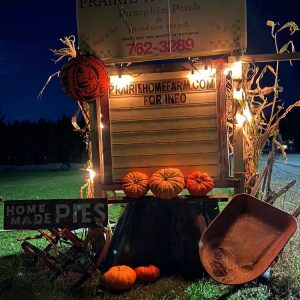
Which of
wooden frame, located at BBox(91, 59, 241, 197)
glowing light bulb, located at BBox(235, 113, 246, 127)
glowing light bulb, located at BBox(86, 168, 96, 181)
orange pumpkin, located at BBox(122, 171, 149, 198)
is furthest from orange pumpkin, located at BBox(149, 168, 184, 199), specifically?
glowing light bulb, located at BBox(235, 113, 246, 127)

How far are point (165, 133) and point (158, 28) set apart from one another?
139cm

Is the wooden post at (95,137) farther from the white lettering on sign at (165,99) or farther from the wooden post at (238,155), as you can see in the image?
the wooden post at (238,155)

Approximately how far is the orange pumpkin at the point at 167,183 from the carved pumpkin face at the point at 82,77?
4.34ft

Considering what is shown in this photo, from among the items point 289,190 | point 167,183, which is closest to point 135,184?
point 167,183

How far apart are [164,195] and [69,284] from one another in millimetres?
1555

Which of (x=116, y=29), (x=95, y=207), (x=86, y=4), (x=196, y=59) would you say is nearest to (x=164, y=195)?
(x=95, y=207)

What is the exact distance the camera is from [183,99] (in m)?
5.91

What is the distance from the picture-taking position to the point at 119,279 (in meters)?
5.11

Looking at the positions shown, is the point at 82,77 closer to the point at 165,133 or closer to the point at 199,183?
the point at 165,133

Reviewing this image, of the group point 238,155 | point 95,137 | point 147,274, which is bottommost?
point 147,274

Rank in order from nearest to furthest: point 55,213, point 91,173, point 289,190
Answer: point 55,213, point 91,173, point 289,190

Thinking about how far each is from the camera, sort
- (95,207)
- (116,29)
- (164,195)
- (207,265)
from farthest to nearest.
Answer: (116,29) → (164,195) → (95,207) → (207,265)

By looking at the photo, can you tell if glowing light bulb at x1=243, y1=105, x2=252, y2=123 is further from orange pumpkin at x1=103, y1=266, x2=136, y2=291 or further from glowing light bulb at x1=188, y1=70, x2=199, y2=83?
orange pumpkin at x1=103, y1=266, x2=136, y2=291

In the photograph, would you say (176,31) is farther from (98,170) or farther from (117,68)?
(98,170)
